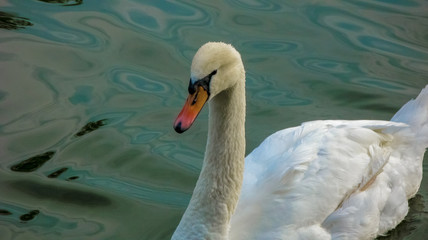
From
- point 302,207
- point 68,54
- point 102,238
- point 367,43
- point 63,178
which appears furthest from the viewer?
point 367,43

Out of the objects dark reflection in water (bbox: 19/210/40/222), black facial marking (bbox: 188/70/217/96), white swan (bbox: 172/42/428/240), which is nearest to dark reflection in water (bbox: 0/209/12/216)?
dark reflection in water (bbox: 19/210/40/222)

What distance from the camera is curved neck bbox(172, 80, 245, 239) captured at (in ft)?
15.9

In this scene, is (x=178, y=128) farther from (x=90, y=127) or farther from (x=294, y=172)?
(x=90, y=127)

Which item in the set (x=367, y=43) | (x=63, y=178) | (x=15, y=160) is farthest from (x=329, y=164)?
(x=367, y=43)

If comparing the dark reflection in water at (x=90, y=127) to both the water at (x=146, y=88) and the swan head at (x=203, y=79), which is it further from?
the swan head at (x=203, y=79)

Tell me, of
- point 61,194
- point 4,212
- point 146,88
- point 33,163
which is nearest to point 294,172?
point 61,194

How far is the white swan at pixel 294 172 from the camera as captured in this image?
4676 mm

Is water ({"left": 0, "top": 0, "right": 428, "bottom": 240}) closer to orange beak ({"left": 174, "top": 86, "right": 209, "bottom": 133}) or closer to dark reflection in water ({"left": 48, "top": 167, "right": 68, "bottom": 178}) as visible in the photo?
dark reflection in water ({"left": 48, "top": 167, "right": 68, "bottom": 178})

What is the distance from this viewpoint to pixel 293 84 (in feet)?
26.7

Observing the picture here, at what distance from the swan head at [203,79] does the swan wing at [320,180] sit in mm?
1172

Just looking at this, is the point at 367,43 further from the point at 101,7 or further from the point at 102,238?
the point at 102,238

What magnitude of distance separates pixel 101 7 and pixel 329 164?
4.68 metres

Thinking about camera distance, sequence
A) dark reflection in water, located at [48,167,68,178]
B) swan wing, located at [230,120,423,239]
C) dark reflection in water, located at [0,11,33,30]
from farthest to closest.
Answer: dark reflection in water, located at [0,11,33,30] < dark reflection in water, located at [48,167,68,178] < swan wing, located at [230,120,423,239]

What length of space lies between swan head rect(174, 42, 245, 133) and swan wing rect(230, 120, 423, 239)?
1.17 meters
